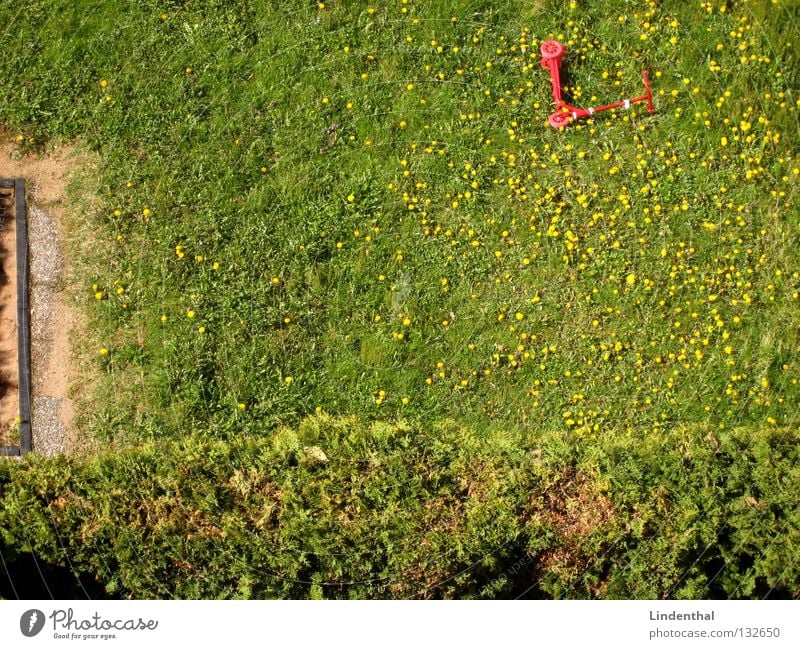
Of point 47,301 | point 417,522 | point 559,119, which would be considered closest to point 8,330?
point 47,301

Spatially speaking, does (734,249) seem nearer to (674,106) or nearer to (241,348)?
(674,106)

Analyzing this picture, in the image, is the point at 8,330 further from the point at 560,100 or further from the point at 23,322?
the point at 560,100

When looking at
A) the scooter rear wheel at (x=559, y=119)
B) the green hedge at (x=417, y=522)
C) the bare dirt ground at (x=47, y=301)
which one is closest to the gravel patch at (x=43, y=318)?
the bare dirt ground at (x=47, y=301)

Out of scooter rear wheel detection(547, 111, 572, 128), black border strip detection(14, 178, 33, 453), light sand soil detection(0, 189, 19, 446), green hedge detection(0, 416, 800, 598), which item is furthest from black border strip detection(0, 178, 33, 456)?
scooter rear wheel detection(547, 111, 572, 128)

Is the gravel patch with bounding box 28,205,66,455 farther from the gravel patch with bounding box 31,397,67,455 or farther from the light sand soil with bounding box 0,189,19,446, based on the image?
the light sand soil with bounding box 0,189,19,446

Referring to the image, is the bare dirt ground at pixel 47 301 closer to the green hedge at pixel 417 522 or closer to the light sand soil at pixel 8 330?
the light sand soil at pixel 8 330
